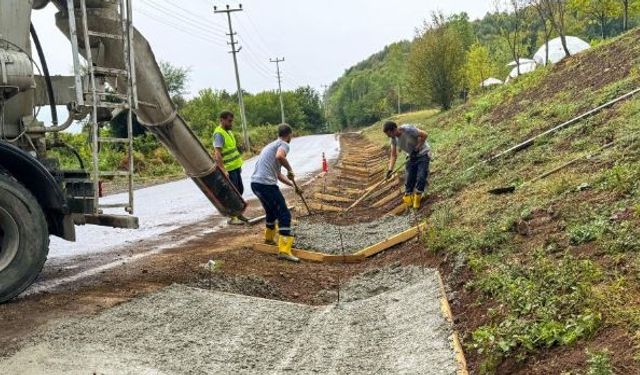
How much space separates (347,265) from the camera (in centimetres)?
840

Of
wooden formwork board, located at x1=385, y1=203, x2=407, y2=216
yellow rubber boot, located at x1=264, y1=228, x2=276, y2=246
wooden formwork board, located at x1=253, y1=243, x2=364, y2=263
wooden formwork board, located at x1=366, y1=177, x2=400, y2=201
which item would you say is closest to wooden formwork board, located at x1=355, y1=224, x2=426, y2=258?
wooden formwork board, located at x1=253, y1=243, x2=364, y2=263

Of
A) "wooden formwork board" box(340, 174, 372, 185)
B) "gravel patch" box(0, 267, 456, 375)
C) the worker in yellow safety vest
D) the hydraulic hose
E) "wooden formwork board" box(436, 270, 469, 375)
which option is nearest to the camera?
"wooden formwork board" box(436, 270, 469, 375)

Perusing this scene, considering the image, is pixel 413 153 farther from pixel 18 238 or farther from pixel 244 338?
pixel 18 238

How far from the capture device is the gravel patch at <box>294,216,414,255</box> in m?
9.31

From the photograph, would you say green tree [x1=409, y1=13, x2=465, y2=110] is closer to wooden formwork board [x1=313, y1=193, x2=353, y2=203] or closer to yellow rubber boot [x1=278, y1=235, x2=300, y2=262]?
wooden formwork board [x1=313, y1=193, x2=353, y2=203]

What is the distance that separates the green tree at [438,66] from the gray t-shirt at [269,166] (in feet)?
117

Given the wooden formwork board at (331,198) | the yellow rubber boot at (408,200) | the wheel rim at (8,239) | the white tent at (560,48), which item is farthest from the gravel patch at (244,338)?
the white tent at (560,48)

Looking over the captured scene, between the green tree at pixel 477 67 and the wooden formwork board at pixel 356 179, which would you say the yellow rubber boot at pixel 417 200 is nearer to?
the wooden formwork board at pixel 356 179

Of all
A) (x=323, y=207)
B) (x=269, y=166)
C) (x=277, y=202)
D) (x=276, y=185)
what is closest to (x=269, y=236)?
(x=277, y=202)

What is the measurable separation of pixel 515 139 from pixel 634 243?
7.52 meters

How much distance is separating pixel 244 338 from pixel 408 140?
6279mm

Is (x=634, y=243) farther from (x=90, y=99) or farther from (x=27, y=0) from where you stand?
(x=27, y=0)

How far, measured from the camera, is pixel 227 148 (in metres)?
10.1

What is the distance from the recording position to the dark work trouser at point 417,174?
1057cm
